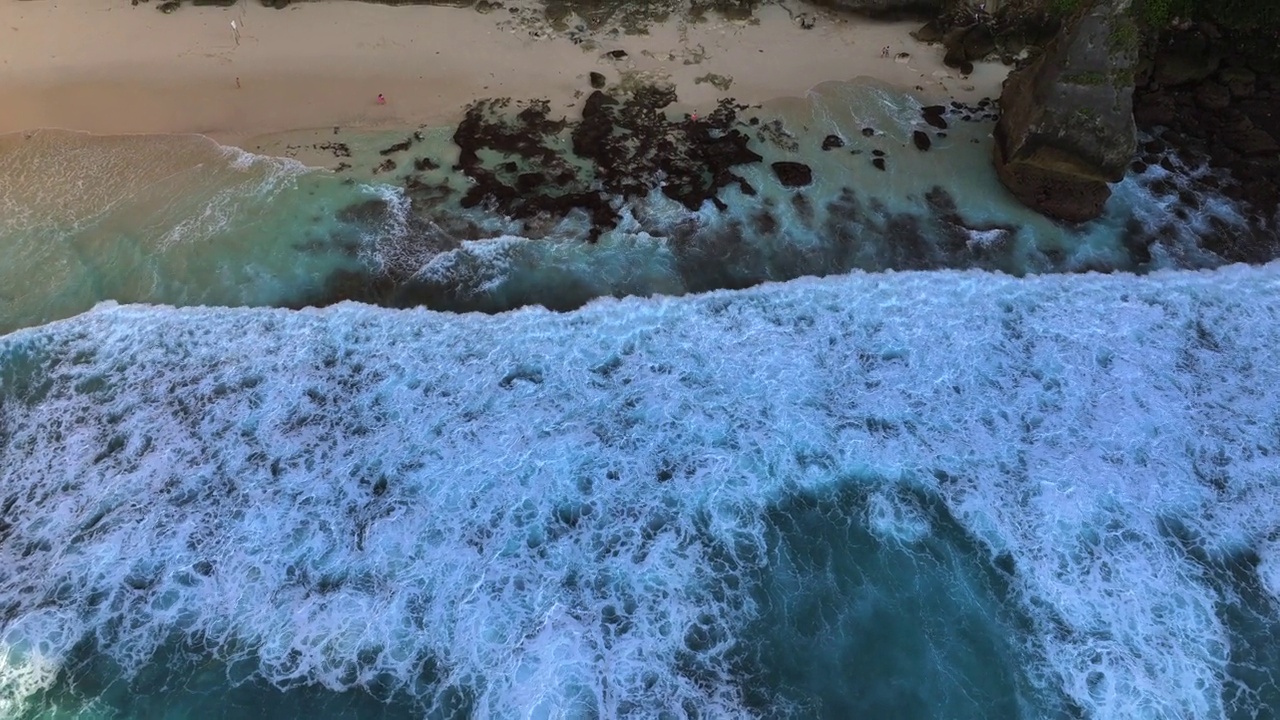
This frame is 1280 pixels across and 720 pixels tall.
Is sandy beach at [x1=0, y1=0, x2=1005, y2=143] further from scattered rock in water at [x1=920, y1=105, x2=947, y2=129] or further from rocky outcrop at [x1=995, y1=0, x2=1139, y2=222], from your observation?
rocky outcrop at [x1=995, y1=0, x2=1139, y2=222]

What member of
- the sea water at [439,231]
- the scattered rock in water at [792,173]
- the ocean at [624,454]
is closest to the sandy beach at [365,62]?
the sea water at [439,231]

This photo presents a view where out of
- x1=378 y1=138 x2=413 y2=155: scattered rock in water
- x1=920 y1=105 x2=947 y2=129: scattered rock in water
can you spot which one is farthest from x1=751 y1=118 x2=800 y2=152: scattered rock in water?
x1=378 y1=138 x2=413 y2=155: scattered rock in water

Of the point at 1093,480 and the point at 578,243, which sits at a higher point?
the point at 578,243

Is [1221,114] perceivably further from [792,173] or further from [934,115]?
[792,173]

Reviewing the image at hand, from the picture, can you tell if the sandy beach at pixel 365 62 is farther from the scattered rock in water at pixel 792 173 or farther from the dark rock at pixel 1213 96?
the dark rock at pixel 1213 96

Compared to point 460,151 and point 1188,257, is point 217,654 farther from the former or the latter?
point 1188,257

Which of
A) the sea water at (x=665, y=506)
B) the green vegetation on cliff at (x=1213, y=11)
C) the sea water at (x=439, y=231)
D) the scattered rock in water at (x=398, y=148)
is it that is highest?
the green vegetation on cliff at (x=1213, y=11)

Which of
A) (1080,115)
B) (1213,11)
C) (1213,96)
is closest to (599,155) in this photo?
(1080,115)

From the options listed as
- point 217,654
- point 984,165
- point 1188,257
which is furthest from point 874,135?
point 217,654
